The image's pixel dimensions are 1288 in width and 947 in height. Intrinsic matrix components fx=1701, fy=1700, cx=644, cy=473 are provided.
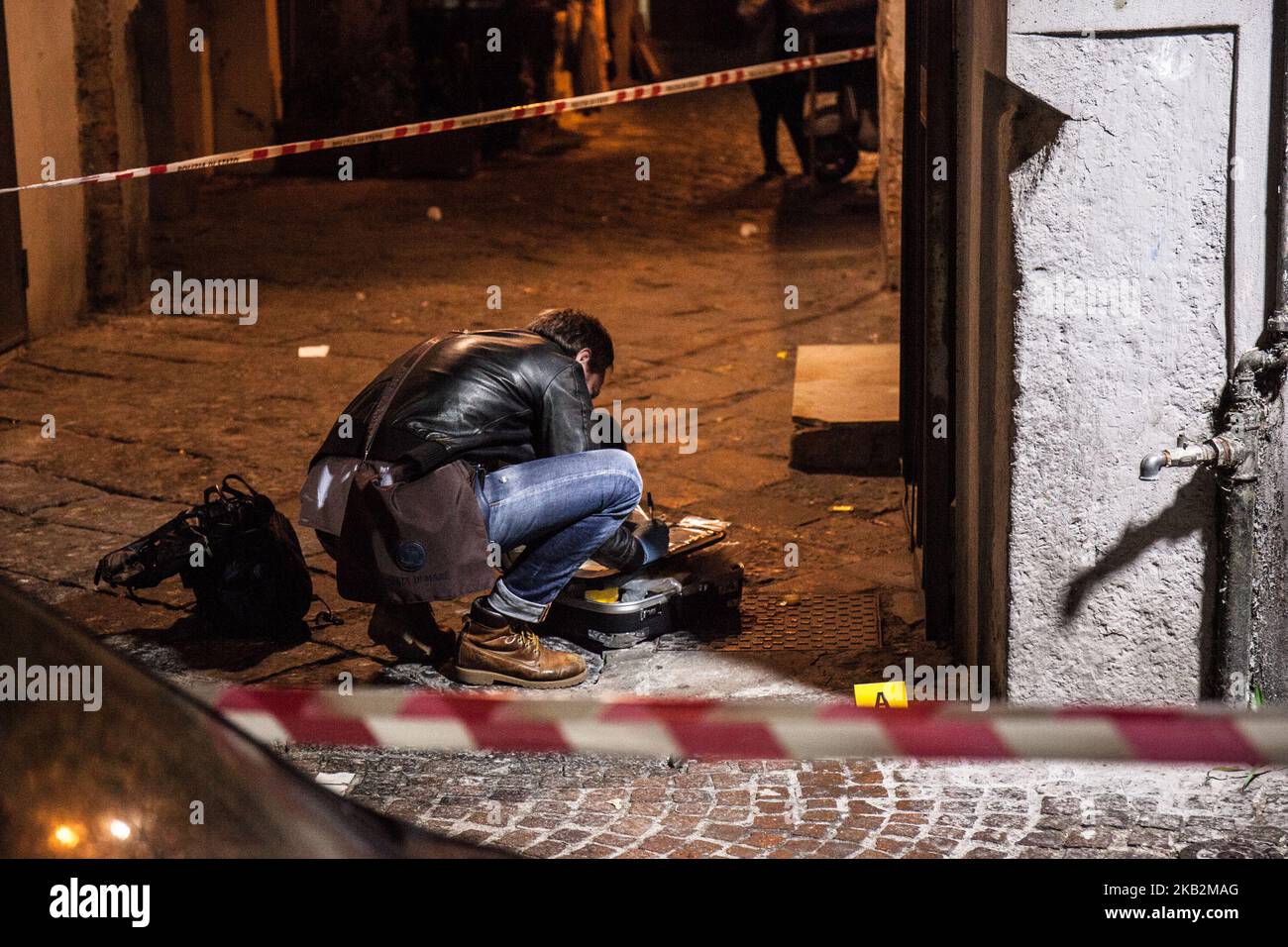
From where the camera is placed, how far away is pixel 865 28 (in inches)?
456

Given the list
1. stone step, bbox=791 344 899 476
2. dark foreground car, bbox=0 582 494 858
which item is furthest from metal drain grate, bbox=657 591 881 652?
dark foreground car, bbox=0 582 494 858

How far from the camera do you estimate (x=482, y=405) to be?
4.44 metres

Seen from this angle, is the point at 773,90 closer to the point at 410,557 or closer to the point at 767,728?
the point at 410,557

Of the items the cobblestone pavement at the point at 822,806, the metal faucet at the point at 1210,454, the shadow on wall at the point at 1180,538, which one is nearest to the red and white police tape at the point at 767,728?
the cobblestone pavement at the point at 822,806

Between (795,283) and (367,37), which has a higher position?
(367,37)

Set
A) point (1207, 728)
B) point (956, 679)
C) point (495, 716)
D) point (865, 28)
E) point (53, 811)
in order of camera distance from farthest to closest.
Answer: point (865, 28), point (956, 679), point (495, 716), point (1207, 728), point (53, 811)

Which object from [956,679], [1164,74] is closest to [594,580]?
[956,679]

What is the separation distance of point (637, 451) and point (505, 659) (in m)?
2.25

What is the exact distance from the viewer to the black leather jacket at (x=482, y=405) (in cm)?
439

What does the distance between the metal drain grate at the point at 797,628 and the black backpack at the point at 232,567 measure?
1054 millimetres

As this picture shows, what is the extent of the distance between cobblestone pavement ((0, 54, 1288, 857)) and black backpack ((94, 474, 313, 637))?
98 millimetres

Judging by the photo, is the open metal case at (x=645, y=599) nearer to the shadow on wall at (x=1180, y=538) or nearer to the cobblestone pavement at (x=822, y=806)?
the cobblestone pavement at (x=822, y=806)

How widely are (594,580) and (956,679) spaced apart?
107cm
